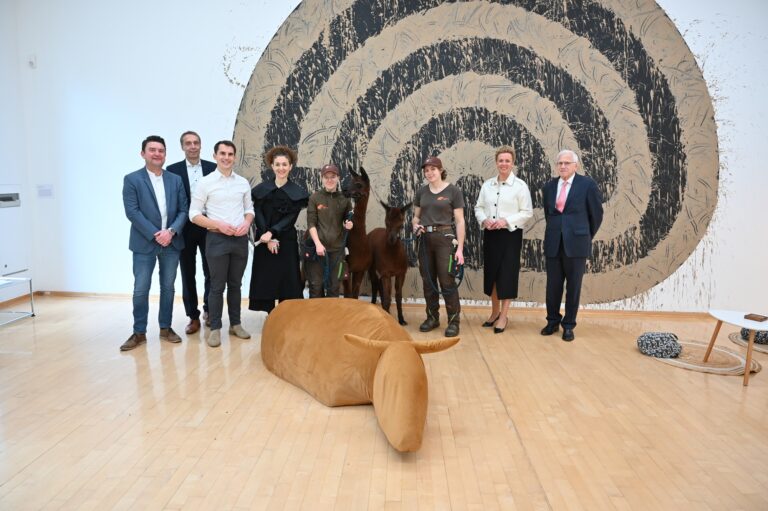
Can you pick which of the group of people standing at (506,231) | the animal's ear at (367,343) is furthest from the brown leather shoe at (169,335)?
the animal's ear at (367,343)

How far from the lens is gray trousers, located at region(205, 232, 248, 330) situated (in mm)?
4629

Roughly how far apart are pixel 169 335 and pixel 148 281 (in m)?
0.49

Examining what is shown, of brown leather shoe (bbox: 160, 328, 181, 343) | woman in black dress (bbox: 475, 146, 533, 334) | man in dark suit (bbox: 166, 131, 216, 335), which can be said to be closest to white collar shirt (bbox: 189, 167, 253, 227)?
man in dark suit (bbox: 166, 131, 216, 335)

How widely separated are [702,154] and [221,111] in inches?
183

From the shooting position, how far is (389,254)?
5305 millimetres

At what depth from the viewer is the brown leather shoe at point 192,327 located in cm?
507

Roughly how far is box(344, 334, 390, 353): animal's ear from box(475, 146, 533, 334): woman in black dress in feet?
7.35

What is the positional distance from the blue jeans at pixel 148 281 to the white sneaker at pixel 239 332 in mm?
510

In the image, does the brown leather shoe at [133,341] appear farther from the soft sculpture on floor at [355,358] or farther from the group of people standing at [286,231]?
the soft sculpture on floor at [355,358]

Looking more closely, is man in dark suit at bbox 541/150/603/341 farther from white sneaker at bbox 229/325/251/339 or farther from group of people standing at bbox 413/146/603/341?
white sneaker at bbox 229/325/251/339

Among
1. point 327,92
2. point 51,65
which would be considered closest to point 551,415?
point 327,92

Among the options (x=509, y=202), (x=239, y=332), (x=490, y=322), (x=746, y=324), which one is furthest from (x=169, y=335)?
(x=746, y=324)

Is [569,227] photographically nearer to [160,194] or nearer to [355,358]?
[355,358]

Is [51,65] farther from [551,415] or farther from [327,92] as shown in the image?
[551,415]
